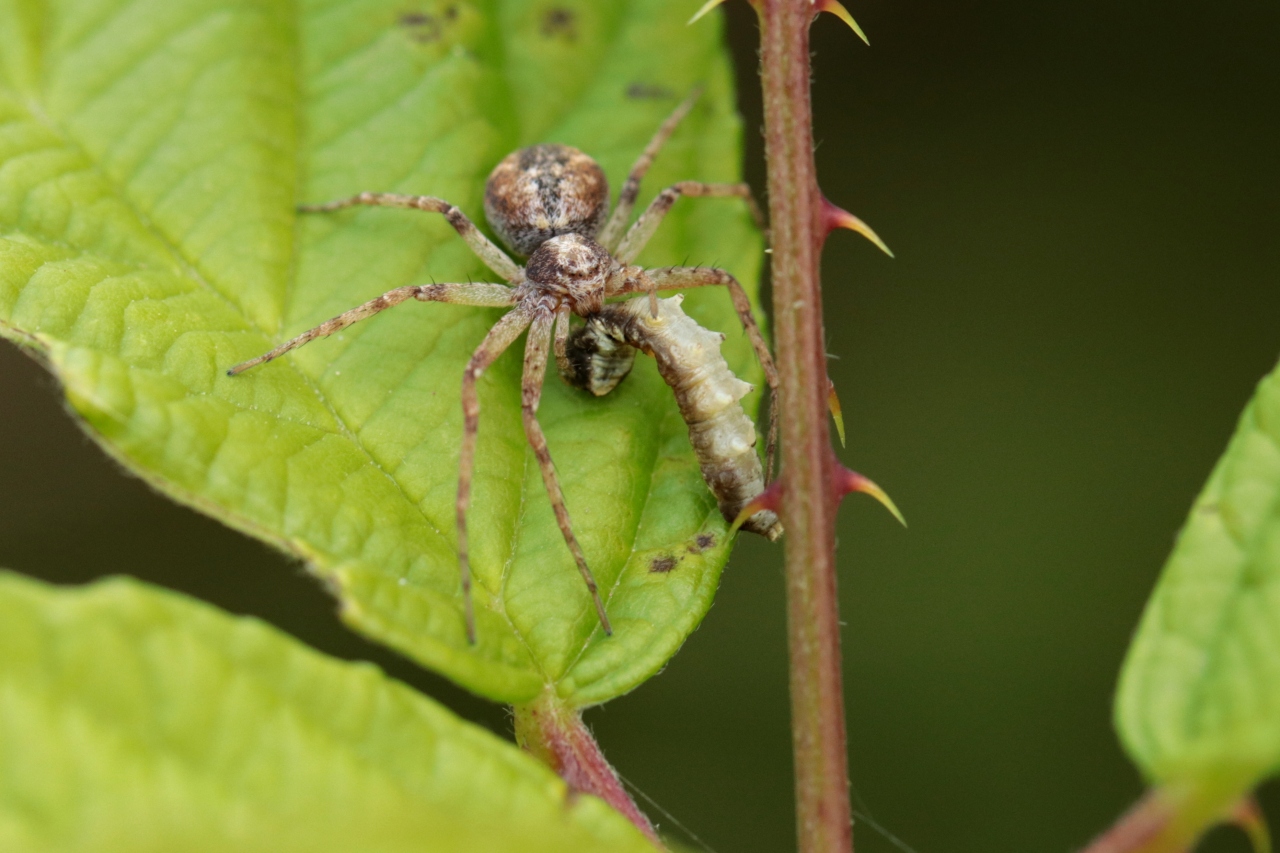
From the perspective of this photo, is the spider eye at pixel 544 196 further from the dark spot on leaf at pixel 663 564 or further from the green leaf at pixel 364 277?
the dark spot on leaf at pixel 663 564

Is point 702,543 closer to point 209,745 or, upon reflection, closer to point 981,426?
point 209,745

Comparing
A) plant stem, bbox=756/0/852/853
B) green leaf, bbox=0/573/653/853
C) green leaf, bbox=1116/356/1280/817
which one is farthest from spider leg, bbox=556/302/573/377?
green leaf, bbox=1116/356/1280/817

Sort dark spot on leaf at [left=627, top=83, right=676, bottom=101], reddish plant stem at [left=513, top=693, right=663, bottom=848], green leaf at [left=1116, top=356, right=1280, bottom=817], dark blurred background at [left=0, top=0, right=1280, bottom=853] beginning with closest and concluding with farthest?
1. green leaf at [left=1116, top=356, right=1280, bottom=817]
2. reddish plant stem at [left=513, top=693, right=663, bottom=848]
3. dark spot on leaf at [left=627, top=83, right=676, bottom=101]
4. dark blurred background at [left=0, top=0, right=1280, bottom=853]

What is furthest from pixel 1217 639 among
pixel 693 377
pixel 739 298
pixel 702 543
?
pixel 739 298

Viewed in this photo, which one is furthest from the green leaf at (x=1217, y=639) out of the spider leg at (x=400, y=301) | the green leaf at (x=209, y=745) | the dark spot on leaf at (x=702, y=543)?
the spider leg at (x=400, y=301)

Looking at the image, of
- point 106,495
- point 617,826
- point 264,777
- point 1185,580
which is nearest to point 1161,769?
point 1185,580

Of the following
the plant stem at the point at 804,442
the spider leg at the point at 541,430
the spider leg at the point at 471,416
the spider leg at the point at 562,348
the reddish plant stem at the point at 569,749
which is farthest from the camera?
the spider leg at the point at 562,348

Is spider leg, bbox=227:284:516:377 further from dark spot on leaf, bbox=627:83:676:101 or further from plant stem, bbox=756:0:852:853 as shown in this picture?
plant stem, bbox=756:0:852:853
